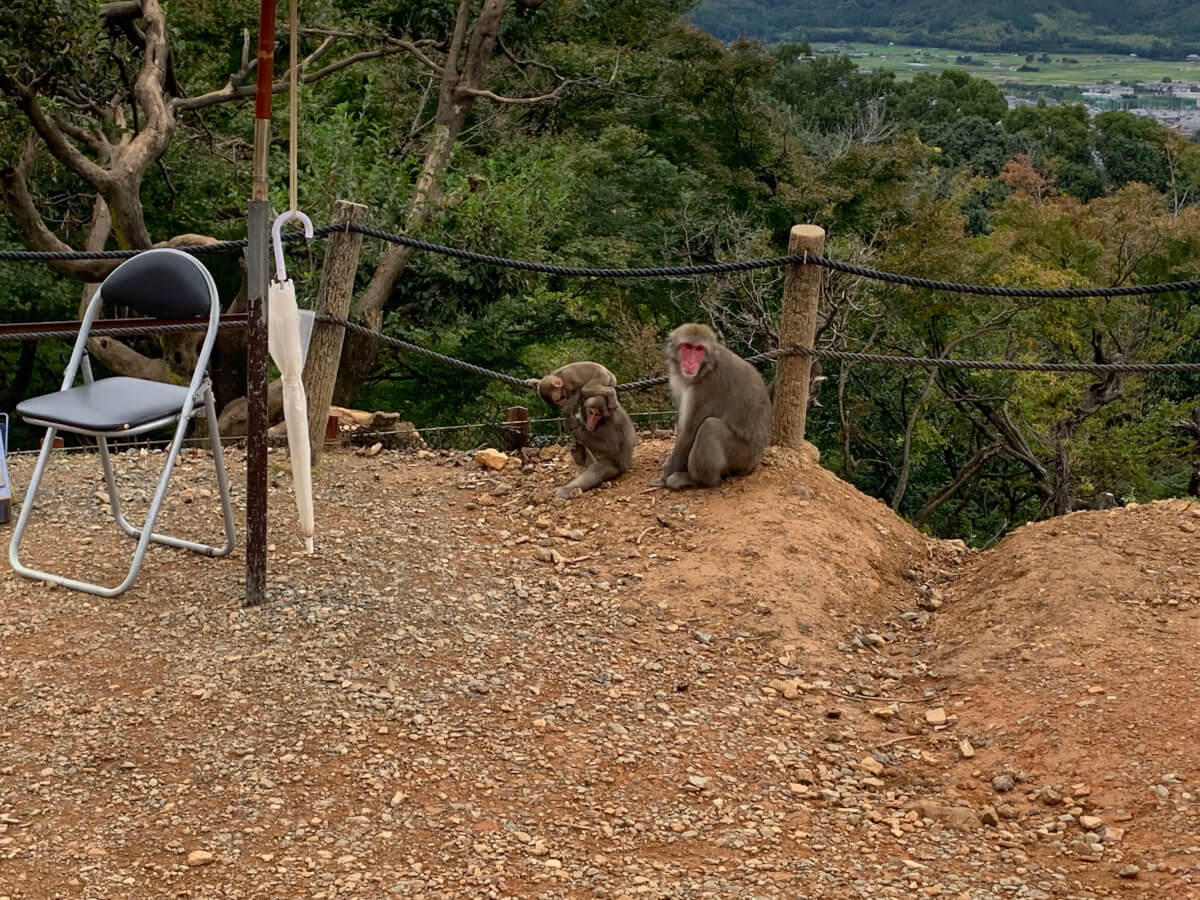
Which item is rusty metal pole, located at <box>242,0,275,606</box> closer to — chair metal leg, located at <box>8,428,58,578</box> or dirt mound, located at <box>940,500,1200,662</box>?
chair metal leg, located at <box>8,428,58,578</box>

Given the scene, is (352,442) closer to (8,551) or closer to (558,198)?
(8,551)

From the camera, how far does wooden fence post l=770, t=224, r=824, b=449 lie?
222 inches

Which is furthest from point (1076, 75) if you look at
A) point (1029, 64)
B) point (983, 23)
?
point (983, 23)

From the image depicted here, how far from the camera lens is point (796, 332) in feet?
18.8

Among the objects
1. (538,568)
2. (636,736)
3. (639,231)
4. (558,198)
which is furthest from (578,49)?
(636,736)

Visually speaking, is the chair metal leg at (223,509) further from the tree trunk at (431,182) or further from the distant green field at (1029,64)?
the distant green field at (1029,64)

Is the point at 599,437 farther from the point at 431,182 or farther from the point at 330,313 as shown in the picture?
the point at 431,182

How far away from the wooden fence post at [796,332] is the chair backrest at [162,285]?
2362mm

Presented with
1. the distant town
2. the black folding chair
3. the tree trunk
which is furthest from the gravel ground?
the distant town

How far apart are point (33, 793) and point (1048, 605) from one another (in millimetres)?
3377

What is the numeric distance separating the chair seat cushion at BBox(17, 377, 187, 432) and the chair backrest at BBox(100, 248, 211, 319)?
0.97ft

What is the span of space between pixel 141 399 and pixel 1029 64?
6276 cm

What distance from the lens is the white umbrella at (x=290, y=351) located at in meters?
4.30

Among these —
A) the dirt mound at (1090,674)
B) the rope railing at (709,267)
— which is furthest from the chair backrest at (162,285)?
the dirt mound at (1090,674)
